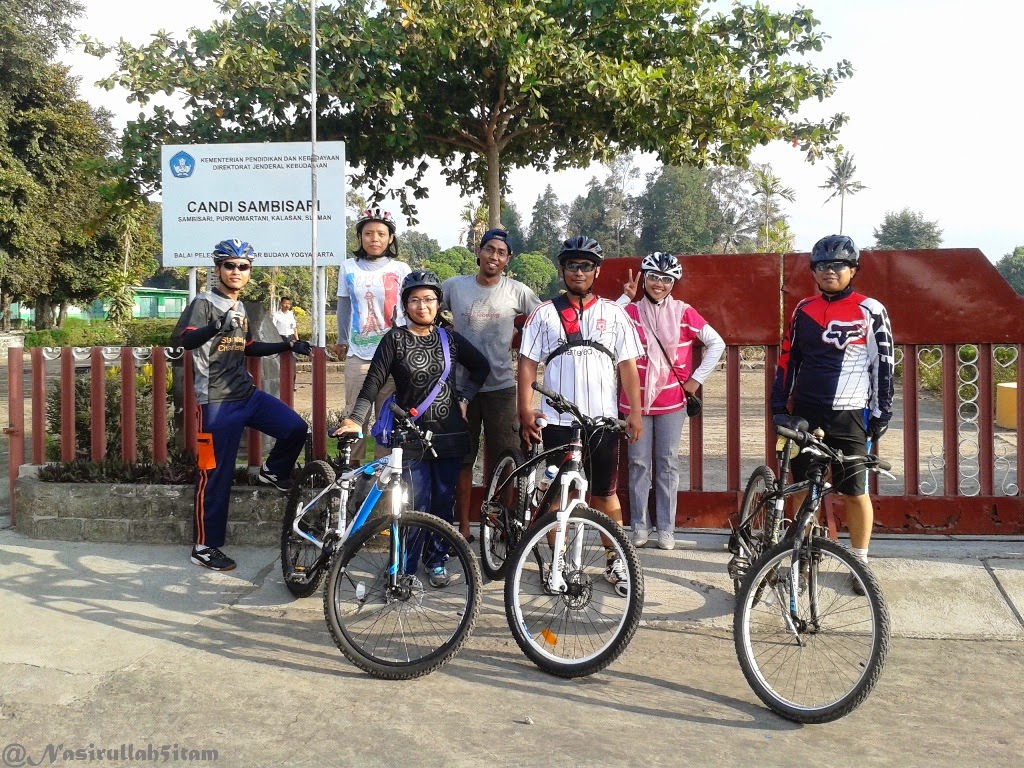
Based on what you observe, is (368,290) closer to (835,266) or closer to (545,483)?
(545,483)

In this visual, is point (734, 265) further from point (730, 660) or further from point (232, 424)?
point (232, 424)

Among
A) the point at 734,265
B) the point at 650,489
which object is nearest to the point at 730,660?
the point at 650,489

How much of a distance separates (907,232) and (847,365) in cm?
9628

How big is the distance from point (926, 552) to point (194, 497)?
4.46 m

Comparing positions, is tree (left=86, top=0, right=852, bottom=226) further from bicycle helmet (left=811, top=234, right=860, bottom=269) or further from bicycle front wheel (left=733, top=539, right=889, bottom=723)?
bicycle front wheel (left=733, top=539, right=889, bottom=723)

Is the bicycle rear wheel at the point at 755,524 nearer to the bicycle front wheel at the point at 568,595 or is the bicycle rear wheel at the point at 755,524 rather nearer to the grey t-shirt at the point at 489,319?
the bicycle front wheel at the point at 568,595

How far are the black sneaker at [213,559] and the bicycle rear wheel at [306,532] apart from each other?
466 millimetres

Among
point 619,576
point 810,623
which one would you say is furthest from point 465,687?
point 810,623

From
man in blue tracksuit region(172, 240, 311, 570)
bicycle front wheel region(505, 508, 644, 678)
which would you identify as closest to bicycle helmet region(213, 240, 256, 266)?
man in blue tracksuit region(172, 240, 311, 570)

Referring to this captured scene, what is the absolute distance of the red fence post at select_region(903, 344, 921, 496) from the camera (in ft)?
19.5

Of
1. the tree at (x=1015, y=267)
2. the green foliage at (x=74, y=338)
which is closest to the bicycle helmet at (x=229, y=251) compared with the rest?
the green foliage at (x=74, y=338)

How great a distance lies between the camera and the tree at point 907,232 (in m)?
90.8

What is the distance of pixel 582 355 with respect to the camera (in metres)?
4.92

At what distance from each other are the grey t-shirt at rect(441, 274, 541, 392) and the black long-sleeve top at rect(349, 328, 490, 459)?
1.81 ft
